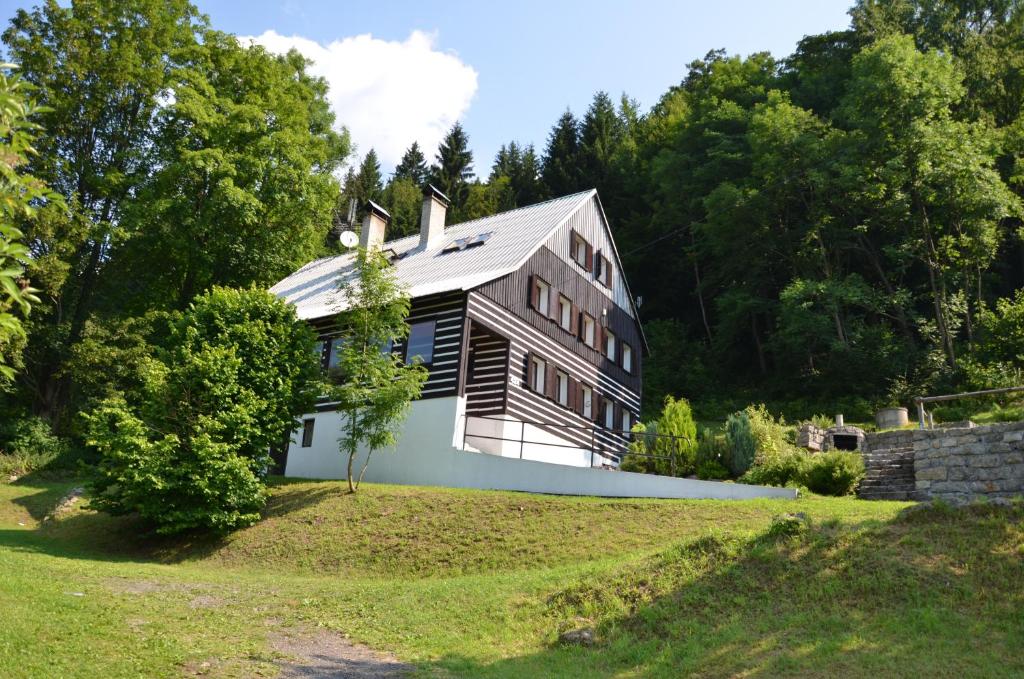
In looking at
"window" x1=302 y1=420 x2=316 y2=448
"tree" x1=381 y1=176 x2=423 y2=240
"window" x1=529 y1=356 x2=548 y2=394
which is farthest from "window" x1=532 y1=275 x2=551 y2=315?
"tree" x1=381 y1=176 x2=423 y2=240

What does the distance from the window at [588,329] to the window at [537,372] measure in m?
3.82

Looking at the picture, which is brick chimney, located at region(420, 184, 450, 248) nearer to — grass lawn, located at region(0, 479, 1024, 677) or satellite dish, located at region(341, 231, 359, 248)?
satellite dish, located at region(341, 231, 359, 248)

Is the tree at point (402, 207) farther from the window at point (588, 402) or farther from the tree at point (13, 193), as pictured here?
the tree at point (13, 193)

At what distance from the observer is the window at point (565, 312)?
94.3 feet

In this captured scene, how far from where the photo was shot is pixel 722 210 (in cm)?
4100

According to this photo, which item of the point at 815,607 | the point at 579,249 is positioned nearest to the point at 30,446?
the point at 579,249

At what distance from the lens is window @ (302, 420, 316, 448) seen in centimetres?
2666

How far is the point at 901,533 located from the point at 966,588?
188cm

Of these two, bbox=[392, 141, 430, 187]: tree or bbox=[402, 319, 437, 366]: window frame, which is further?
bbox=[392, 141, 430, 187]: tree

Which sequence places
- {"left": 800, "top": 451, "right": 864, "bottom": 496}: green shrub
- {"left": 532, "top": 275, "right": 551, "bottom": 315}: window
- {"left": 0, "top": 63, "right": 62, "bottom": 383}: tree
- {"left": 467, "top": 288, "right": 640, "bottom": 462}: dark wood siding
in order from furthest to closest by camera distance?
1. {"left": 532, "top": 275, "right": 551, "bottom": 315}: window
2. {"left": 467, "top": 288, "right": 640, "bottom": 462}: dark wood siding
3. {"left": 800, "top": 451, "right": 864, "bottom": 496}: green shrub
4. {"left": 0, "top": 63, "right": 62, "bottom": 383}: tree

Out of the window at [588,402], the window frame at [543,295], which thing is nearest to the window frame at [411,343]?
the window frame at [543,295]

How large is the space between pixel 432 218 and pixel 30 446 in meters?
16.8

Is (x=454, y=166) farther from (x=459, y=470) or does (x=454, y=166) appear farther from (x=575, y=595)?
(x=575, y=595)

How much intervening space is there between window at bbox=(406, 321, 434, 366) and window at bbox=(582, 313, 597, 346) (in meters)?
7.40
